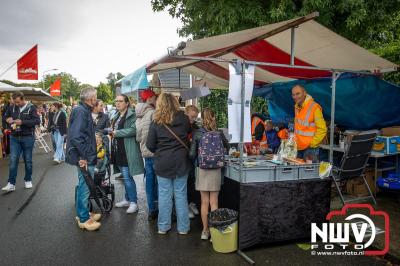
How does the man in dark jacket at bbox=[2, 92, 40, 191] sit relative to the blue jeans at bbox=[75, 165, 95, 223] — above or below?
above

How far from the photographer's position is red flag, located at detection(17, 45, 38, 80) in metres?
13.7

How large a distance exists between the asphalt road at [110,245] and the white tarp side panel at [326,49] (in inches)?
108

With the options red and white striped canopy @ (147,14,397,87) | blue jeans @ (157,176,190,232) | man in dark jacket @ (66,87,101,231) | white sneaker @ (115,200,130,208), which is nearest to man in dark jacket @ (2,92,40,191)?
white sneaker @ (115,200,130,208)

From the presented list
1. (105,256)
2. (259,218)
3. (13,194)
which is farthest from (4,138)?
(259,218)

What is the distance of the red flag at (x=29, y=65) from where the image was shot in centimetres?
1370

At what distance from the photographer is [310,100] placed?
4949 millimetres

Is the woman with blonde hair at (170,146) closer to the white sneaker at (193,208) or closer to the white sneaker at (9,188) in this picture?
the white sneaker at (193,208)

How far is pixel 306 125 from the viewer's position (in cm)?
499

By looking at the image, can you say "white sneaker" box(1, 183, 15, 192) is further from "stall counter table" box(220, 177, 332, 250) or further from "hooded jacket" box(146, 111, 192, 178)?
"stall counter table" box(220, 177, 332, 250)

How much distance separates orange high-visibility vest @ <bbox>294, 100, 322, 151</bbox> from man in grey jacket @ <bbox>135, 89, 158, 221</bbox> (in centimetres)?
222

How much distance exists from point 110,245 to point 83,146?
1.38 m

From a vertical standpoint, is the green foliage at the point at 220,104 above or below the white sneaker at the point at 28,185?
above

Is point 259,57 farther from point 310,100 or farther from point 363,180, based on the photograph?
point 363,180

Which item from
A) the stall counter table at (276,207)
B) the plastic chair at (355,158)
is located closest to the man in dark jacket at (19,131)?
the stall counter table at (276,207)
